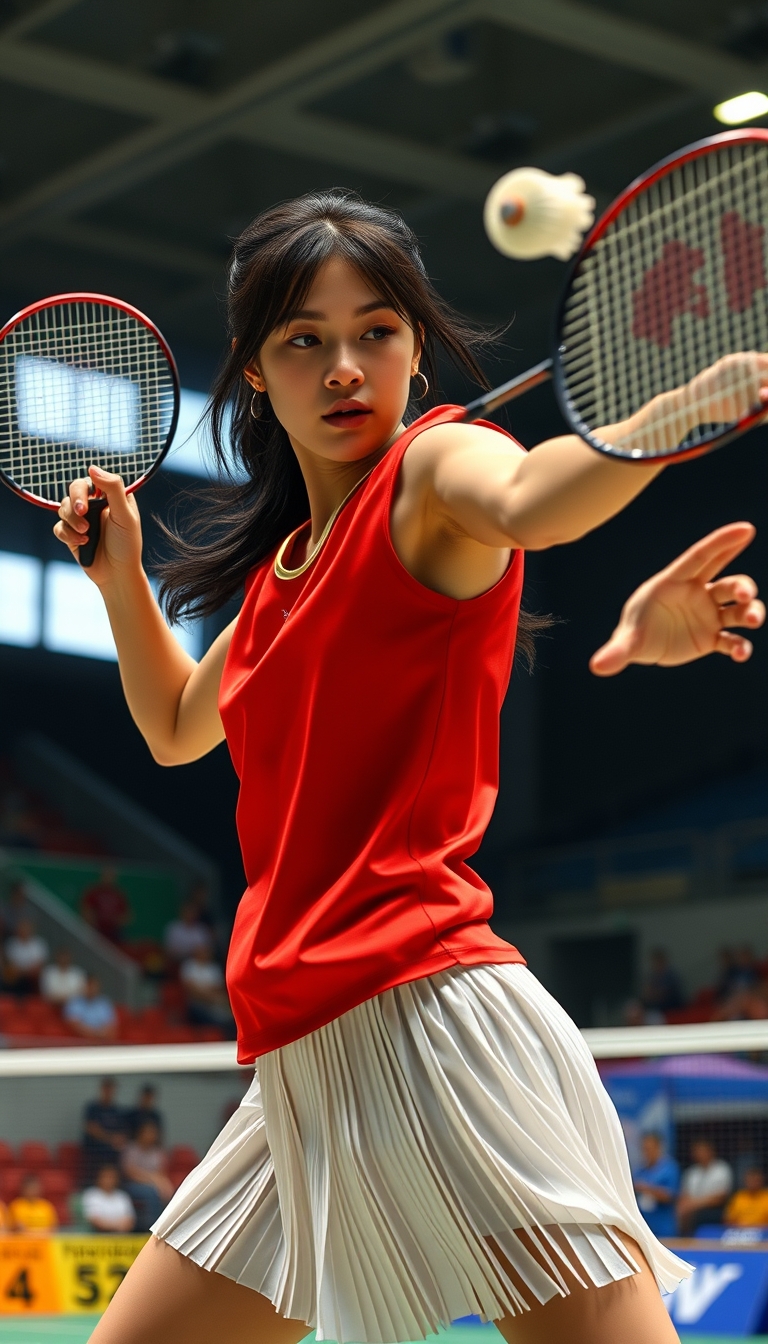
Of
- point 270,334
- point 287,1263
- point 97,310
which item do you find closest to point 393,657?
point 270,334

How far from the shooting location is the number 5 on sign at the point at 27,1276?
6820mm

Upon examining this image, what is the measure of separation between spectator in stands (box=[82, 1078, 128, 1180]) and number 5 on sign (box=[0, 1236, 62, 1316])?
1.26ft

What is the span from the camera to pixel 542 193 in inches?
63.8

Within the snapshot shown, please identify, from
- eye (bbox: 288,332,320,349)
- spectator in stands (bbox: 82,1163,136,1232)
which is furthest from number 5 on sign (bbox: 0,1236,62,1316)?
eye (bbox: 288,332,320,349)

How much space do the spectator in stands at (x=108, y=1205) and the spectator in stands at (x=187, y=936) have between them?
29.9ft

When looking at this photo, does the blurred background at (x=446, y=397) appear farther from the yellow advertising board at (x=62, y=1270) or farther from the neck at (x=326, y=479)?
the neck at (x=326, y=479)

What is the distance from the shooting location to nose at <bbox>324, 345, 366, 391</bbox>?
1877 mm

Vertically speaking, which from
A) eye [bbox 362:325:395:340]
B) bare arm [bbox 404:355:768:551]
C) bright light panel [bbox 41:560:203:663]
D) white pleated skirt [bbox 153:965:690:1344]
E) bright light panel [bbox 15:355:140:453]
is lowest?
white pleated skirt [bbox 153:965:690:1344]

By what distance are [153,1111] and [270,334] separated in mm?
5760

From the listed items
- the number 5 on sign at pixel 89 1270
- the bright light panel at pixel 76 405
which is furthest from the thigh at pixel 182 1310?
the number 5 on sign at pixel 89 1270

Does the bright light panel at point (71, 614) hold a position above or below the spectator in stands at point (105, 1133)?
above

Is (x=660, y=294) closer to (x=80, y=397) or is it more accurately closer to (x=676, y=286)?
(x=676, y=286)

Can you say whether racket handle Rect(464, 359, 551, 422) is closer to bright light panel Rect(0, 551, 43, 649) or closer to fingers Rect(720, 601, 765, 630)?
fingers Rect(720, 601, 765, 630)

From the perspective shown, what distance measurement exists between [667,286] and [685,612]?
35 cm
